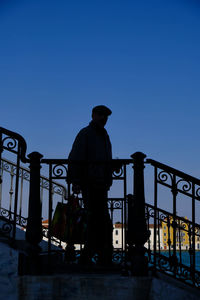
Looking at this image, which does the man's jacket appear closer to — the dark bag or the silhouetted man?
the silhouetted man

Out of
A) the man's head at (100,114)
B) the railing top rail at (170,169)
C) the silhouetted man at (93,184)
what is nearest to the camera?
the railing top rail at (170,169)

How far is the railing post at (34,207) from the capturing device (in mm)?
3652

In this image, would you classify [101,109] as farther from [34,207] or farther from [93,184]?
[34,207]

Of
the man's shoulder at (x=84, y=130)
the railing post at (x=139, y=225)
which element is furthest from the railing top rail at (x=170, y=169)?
the man's shoulder at (x=84, y=130)

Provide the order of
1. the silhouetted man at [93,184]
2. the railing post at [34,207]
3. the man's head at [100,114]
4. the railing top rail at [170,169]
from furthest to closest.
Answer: the man's head at [100,114] < the silhouetted man at [93,184] < the railing top rail at [170,169] < the railing post at [34,207]

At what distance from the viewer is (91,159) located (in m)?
4.34

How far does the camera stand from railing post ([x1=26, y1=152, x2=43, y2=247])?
12.0 ft

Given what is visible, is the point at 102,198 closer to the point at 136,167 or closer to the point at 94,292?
the point at 136,167

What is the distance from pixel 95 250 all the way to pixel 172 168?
144 cm

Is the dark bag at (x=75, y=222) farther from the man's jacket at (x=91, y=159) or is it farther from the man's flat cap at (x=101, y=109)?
the man's flat cap at (x=101, y=109)

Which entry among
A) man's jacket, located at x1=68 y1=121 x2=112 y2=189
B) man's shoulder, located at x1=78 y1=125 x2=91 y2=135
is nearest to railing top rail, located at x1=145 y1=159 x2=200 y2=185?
man's jacket, located at x1=68 y1=121 x2=112 y2=189

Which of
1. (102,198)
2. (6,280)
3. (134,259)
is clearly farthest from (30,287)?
(102,198)

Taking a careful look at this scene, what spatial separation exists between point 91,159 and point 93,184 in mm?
347

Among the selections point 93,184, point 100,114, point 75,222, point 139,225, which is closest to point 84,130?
point 100,114
